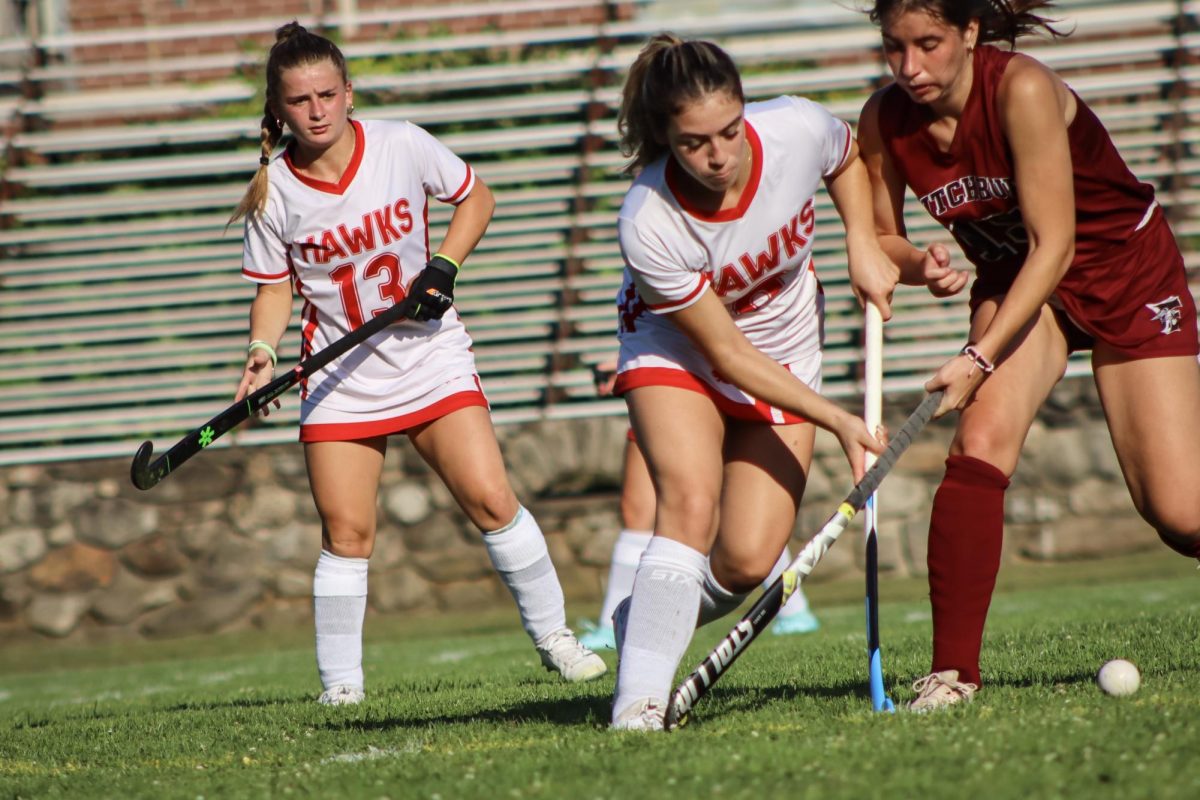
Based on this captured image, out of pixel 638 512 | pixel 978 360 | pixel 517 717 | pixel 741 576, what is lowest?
pixel 638 512

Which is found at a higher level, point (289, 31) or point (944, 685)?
point (289, 31)

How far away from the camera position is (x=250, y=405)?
442 centimetres

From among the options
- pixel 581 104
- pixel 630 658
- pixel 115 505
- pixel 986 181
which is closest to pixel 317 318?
pixel 630 658

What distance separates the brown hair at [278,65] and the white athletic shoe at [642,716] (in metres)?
2.06

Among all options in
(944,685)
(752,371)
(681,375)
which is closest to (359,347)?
(681,375)

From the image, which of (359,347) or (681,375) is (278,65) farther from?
(681,375)

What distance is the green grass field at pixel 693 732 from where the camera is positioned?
256 centimetres

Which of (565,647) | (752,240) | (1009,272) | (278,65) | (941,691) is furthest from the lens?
(565,647)

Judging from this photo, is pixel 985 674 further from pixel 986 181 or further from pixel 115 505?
pixel 115 505

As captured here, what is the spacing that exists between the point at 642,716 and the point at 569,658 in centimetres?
136

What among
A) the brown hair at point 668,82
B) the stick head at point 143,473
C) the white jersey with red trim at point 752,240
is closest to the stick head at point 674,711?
the white jersey with red trim at point 752,240

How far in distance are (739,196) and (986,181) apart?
0.59 m

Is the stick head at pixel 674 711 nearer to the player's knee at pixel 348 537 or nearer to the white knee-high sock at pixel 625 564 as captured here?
the player's knee at pixel 348 537

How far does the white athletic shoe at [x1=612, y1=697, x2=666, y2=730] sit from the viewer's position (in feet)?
10.6
